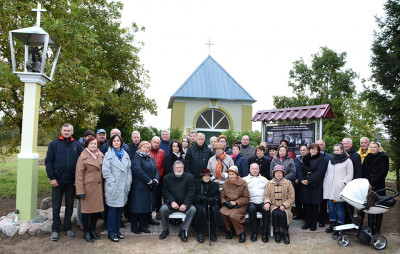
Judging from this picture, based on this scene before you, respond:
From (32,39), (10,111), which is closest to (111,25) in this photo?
(10,111)

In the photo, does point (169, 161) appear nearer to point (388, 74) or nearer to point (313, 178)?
point (313, 178)

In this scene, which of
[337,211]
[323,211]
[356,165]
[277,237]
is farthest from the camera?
[323,211]

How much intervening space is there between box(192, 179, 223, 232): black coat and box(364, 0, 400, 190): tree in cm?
763

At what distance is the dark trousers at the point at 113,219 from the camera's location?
581cm

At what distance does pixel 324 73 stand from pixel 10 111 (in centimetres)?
2655

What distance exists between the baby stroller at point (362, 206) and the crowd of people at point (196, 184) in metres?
0.29

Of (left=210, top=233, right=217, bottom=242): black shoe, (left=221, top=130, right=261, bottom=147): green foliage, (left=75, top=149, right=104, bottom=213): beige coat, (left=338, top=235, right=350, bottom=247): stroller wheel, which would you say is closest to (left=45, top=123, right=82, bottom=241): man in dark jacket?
(left=75, top=149, right=104, bottom=213): beige coat

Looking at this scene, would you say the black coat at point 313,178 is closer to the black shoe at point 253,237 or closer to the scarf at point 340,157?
the scarf at point 340,157

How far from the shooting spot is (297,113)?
981 centimetres

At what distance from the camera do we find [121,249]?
5465 mm

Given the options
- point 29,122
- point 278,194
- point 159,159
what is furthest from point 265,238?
point 29,122

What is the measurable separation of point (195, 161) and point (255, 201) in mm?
1504

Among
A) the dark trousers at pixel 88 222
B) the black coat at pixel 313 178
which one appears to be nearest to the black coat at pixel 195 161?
the dark trousers at pixel 88 222

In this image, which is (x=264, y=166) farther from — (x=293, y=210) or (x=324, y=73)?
(x=324, y=73)
